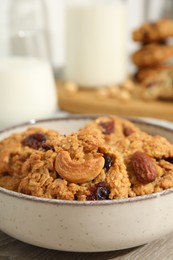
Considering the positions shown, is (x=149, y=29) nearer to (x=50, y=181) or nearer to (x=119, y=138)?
(x=119, y=138)

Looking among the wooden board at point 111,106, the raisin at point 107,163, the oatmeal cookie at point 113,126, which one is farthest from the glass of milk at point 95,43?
the raisin at point 107,163

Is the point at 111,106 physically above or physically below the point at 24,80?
below

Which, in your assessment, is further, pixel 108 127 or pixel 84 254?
pixel 108 127

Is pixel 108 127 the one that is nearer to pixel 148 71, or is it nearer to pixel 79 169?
pixel 79 169

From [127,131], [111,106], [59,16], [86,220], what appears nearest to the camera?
[86,220]

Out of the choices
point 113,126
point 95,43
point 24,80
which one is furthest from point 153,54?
point 113,126

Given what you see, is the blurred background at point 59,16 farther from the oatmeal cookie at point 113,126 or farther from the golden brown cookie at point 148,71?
the oatmeal cookie at point 113,126
